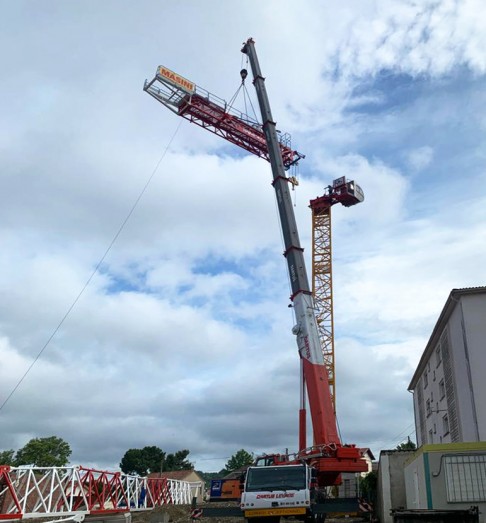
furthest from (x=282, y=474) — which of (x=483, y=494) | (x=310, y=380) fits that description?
(x=483, y=494)

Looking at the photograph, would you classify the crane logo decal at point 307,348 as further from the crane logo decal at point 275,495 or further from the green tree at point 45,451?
the green tree at point 45,451

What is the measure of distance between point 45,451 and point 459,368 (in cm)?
5948

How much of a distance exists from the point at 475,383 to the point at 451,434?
6255 mm

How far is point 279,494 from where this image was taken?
51.7 ft

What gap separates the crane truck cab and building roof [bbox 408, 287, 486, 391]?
44.6ft

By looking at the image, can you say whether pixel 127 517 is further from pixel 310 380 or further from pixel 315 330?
pixel 315 330

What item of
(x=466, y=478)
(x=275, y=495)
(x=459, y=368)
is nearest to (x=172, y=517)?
(x=275, y=495)

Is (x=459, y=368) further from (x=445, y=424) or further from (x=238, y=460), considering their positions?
(x=238, y=460)

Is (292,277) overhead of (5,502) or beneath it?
overhead

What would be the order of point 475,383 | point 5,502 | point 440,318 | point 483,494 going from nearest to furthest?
point 483,494 → point 5,502 → point 475,383 → point 440,318

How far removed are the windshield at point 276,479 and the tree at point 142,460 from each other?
88.3 meters

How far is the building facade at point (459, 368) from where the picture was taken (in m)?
24.8

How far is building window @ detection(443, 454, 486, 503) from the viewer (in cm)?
1664

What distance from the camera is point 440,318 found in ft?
96.7
